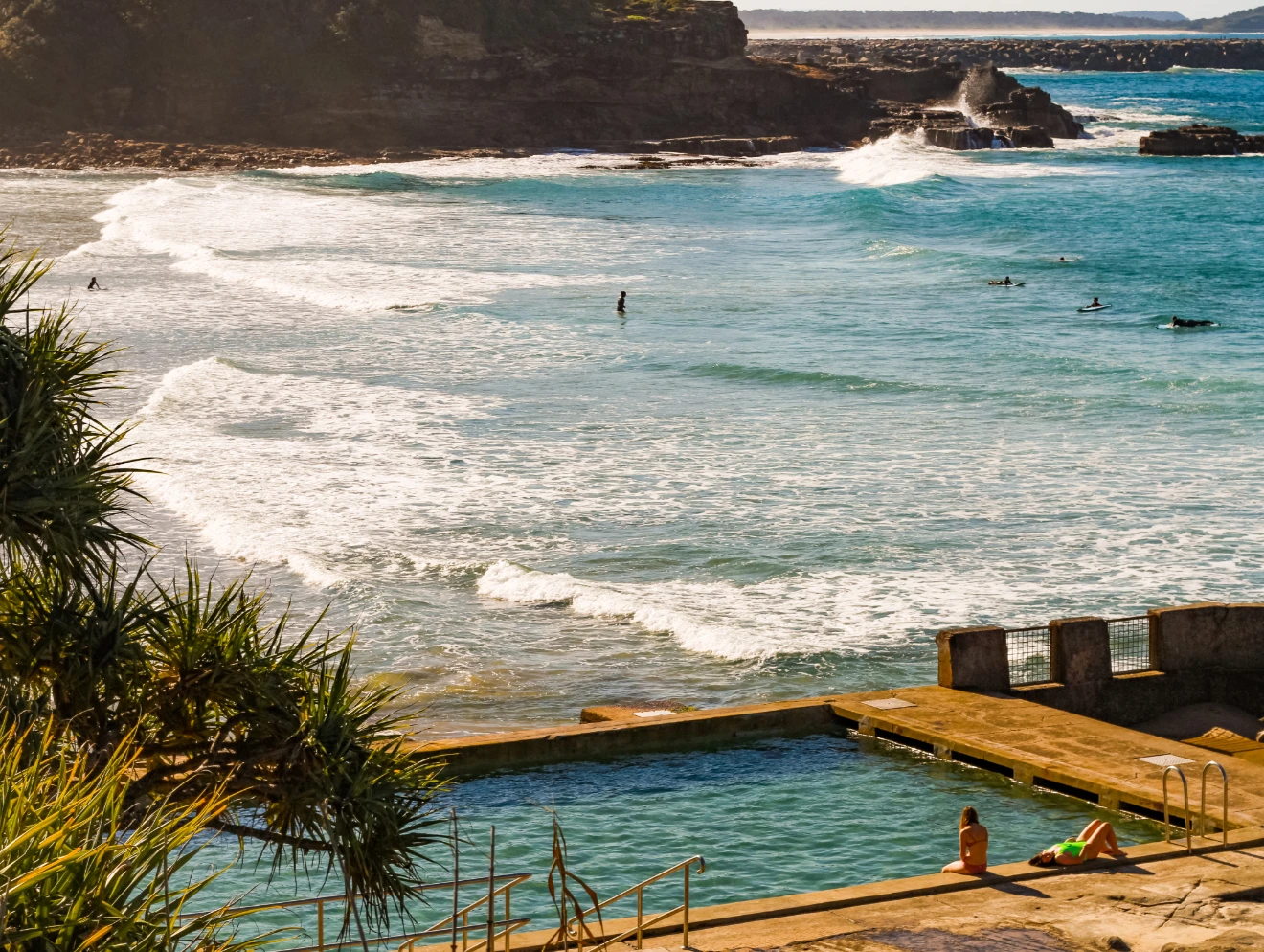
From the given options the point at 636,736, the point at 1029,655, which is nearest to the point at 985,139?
the point at 1029,655

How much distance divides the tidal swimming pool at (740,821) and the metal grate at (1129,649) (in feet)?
13.0

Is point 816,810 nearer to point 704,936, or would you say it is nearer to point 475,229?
point 704,936

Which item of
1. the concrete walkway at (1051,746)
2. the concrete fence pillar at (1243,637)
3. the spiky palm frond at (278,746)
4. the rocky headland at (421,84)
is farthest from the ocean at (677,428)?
the rocky headland at (421,84)

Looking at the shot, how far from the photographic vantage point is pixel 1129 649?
22.3 metres

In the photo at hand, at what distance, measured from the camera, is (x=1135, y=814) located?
17.5 m

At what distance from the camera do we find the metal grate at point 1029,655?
2238 cm

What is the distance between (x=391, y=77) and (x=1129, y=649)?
119 m

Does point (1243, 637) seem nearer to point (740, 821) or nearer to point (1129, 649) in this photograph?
point (1129, 649)

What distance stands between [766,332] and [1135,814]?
36183mm

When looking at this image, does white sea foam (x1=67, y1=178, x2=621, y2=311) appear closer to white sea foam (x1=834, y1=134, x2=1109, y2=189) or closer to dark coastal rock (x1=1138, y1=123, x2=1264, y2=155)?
white sea foam (x1=834, y1=134, x2=1109, y2=189)

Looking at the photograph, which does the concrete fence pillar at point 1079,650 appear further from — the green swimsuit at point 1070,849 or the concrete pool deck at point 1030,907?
the green swimsuit at point 1070,849

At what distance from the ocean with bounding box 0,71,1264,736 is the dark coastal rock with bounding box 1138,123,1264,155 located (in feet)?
129

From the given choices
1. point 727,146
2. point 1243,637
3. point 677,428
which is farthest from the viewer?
point 727,146

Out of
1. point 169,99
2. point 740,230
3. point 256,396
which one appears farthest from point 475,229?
point 169,99
